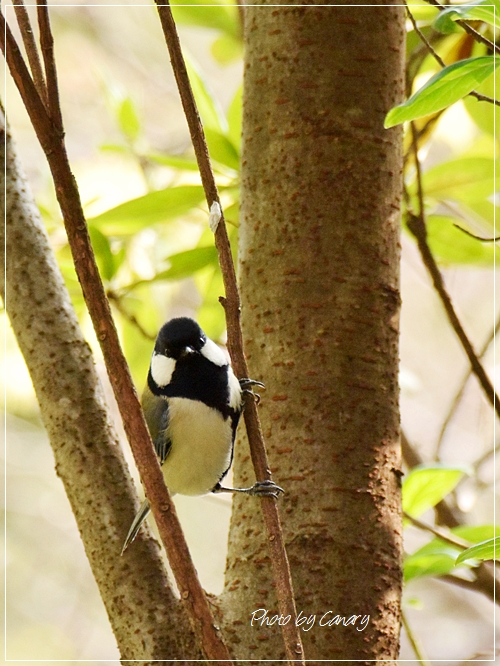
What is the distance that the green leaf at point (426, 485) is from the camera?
2.38 ft

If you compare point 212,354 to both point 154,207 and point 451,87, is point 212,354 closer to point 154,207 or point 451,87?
point 154,207

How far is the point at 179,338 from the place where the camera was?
29.7 inches

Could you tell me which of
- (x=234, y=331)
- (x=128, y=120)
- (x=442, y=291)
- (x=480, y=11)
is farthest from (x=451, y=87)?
(x=128, y=120)

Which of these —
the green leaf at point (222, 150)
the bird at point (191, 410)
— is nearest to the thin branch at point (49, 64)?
the bird at point (191, 410)

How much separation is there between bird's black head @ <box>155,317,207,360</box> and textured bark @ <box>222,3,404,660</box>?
0.41ft

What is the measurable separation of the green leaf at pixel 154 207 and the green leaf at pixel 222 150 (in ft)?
0.14

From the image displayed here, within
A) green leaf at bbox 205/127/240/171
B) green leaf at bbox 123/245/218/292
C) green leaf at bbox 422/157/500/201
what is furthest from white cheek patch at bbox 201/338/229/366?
green leaf at bbox 422/157/500/201

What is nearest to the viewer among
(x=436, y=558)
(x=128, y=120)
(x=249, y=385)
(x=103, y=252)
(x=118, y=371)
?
(x=118, y=371)

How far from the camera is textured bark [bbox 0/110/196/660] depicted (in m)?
0.53

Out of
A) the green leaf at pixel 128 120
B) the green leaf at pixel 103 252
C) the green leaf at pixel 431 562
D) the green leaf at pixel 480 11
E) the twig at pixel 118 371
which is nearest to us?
the twig at pixel 118 371

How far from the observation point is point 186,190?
2.72 ft

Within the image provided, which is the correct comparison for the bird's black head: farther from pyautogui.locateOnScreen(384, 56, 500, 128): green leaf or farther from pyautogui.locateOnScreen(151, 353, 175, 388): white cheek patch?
pyautogui.locateOnScreen(384, 56, 500, 128): green leaf

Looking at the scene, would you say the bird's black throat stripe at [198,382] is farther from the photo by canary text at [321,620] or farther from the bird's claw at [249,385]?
the photo by canary text at [321,620]

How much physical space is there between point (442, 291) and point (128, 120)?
511 millimetres
